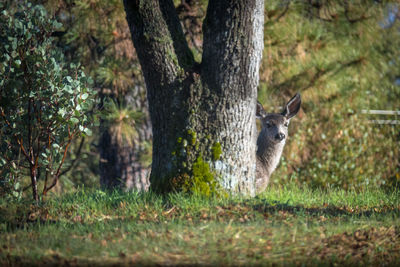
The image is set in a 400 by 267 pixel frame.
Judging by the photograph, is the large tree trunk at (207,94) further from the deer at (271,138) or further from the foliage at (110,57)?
the foliage at (110,57)

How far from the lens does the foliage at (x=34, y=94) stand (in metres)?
5.71

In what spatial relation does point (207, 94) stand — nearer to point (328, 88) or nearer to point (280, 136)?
point (280, 136)

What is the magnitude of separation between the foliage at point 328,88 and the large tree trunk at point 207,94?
367cm

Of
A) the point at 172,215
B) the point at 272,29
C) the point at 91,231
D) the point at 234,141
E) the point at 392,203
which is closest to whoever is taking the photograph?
the point at 91,231

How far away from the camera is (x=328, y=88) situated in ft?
32.4

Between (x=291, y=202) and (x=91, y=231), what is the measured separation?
7.89 feet

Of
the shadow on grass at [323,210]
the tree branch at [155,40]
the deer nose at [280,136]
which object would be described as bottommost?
the shadow on grass at [323,210]

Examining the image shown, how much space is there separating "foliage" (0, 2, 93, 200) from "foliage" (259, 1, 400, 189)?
4458 millimetres

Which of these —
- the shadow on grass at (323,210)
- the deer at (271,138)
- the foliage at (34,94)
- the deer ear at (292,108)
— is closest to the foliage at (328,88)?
the deer ear at (292,108)

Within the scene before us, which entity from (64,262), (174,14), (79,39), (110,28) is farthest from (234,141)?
(79,39)

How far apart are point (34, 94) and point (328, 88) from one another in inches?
243

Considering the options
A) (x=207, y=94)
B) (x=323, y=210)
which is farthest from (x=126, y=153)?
(x=323, y=210)

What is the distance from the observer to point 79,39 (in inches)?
367

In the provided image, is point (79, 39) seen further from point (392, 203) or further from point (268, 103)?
point (392, 203)
